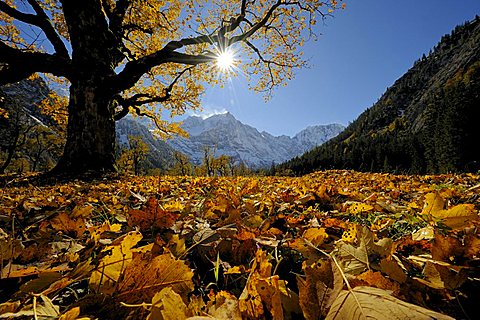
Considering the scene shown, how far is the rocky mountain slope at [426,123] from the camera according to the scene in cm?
3191

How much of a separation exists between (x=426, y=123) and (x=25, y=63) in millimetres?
60123

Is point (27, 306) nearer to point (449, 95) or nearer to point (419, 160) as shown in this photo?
point (449, 95)

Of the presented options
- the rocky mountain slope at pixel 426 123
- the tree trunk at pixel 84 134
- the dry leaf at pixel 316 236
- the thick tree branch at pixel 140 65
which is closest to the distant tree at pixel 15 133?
the tree trunk at pixel 84 134

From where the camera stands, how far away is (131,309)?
0.46 m

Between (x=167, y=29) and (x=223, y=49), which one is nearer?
(x=223, y=49)

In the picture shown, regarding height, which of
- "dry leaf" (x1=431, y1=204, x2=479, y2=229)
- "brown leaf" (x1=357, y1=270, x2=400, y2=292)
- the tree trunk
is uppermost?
the tree trunk

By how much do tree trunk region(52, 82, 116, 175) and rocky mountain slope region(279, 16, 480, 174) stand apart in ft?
64.5

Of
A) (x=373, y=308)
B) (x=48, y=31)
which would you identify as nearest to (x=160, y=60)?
(x=48, y=31)

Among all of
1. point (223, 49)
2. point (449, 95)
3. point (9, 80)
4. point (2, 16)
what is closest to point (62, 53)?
point (9, 80)

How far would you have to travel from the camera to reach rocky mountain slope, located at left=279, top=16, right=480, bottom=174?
31.9 metres

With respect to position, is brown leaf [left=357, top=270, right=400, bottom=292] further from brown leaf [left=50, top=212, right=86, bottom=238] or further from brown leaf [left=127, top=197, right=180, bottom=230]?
brown leaf [left=50, top=212, right=86, bottom=238]

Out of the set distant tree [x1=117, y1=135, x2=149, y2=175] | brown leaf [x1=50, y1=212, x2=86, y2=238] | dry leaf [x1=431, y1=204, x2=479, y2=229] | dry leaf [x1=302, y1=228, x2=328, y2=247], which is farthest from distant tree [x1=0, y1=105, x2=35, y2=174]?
dry leaf [x1=431, y1=204, x2=479, y2=229]

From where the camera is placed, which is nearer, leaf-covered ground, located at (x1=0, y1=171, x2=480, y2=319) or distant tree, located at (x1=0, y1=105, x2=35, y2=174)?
leaf-covered ground, located at (x1=0, y1=171, x2=480, y2=319)

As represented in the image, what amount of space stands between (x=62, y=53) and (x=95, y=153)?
3.35m
